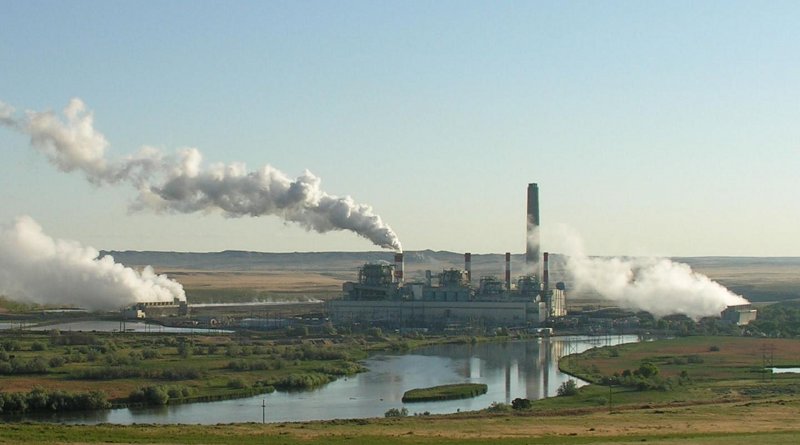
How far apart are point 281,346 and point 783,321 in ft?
145

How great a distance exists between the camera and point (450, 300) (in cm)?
10712

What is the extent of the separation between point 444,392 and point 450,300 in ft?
177

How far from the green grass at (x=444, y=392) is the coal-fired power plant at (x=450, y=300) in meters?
45.4

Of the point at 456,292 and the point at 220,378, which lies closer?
the point at 220,378

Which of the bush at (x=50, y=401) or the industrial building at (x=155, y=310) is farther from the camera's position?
the industrial building at (x=155, y=310)

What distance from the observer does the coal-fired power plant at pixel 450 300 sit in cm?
10400

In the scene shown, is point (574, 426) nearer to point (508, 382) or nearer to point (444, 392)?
point (444, 392)

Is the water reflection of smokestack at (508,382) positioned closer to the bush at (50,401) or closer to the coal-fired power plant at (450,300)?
the bush at (50,401)

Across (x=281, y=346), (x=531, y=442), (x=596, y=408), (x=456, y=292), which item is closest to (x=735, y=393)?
(x=596, y=408)

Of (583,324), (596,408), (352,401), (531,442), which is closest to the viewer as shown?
(531,442)

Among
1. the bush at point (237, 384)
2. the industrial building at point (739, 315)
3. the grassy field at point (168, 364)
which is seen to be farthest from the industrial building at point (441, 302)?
the bush at point (237, 384)

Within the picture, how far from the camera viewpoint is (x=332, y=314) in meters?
107

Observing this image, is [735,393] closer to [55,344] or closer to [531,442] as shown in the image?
[531,442]

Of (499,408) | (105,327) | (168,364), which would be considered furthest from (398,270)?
(499,408)
